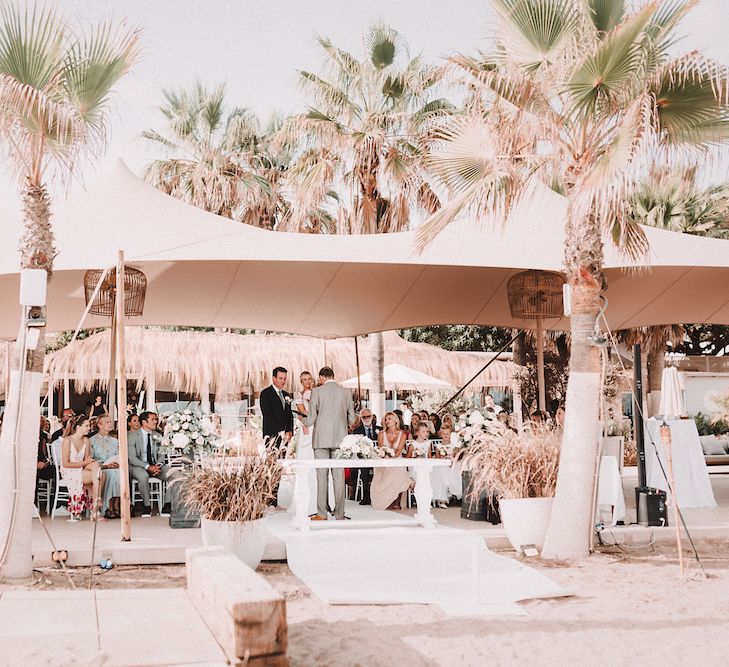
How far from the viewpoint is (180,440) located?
8.14 meters

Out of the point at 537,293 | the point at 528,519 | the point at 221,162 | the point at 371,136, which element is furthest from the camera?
the point at 221,162

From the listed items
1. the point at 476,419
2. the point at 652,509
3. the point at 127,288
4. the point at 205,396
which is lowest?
the point at 652,509

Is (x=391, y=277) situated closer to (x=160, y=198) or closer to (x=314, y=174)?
(x=160, y=198)

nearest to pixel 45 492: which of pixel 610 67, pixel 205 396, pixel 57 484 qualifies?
pixel 57 484

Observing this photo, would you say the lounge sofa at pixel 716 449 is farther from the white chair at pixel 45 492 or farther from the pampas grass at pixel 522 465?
the white chair at pixel 45 492

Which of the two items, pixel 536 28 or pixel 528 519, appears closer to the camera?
pixel 536 28

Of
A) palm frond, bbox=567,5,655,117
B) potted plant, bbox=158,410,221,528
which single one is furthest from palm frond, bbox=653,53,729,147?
potted plant, bbox=158,410,221,528

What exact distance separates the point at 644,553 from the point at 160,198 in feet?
19.3

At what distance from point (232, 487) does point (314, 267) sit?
11.8 feet

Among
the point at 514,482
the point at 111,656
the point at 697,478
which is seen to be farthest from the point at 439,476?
the point at 111,656

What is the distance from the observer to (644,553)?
738 cm

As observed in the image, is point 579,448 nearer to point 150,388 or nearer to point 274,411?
point 274,411

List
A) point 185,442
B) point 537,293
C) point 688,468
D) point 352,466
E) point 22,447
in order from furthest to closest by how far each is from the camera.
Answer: point 537,293 → point 688,468 → point 185,442 → point 352,466 → point 22,447

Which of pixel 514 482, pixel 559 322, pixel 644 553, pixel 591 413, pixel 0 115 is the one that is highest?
pixel 0 115
